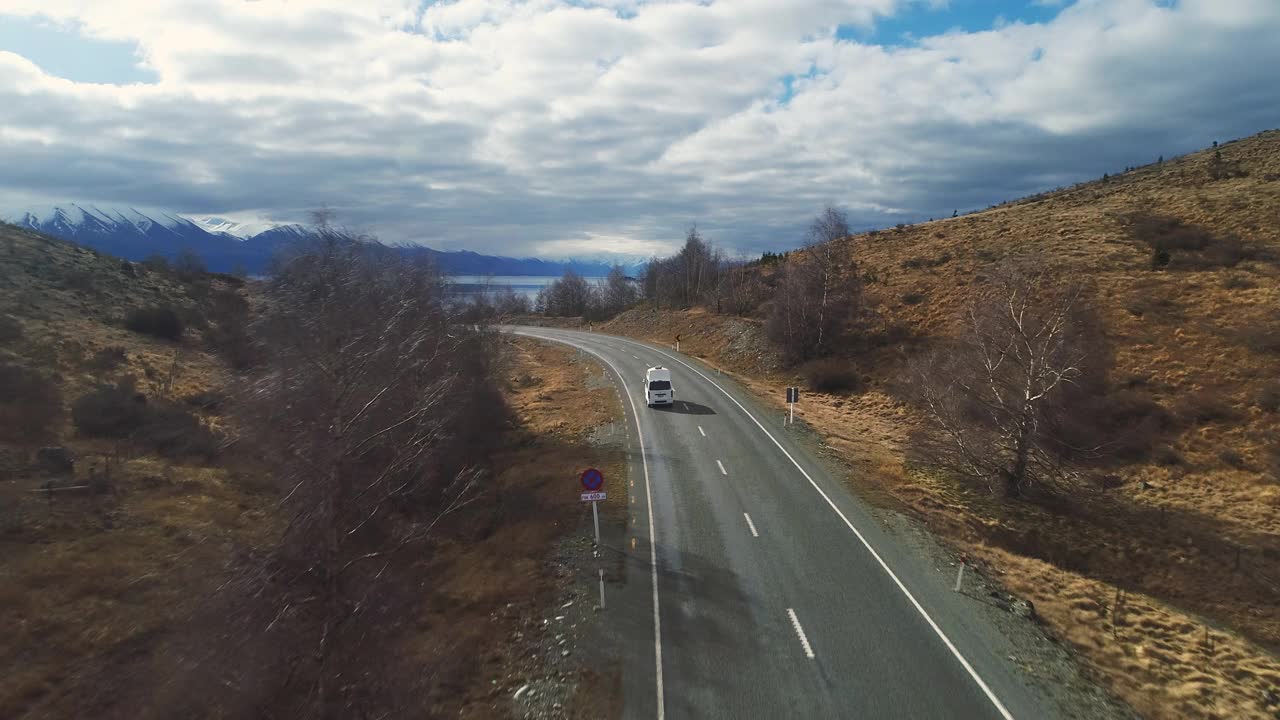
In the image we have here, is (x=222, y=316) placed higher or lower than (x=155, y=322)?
higher

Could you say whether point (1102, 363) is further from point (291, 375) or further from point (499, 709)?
point (291, 375)

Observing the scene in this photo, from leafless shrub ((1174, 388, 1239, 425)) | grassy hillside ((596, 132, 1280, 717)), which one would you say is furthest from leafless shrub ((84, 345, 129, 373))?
leafless shrub ((1174, 388, 1239, 425))

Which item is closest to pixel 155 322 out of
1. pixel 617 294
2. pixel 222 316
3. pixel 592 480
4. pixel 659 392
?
pixel 222 316

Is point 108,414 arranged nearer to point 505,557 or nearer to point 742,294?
point 505,557

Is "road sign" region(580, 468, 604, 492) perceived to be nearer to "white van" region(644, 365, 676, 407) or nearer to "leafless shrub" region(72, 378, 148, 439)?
"white van" region(644, 365, 676, 407)

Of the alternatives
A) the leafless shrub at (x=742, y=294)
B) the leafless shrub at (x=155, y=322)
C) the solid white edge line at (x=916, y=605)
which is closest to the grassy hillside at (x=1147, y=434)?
the solid white edge line at (x=916, y=605)

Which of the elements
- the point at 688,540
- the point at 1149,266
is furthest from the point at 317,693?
the point at 1149,266
